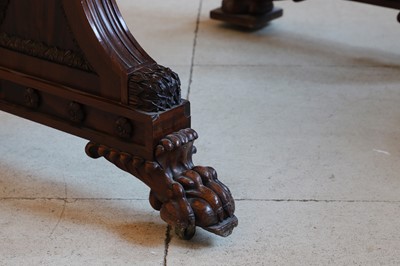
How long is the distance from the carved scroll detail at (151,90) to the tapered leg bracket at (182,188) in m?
0.08

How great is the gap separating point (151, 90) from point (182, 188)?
8.8 inches

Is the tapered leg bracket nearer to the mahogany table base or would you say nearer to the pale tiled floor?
the pale tiled floor

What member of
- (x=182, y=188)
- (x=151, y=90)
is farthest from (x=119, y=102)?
(x=182, y=188)

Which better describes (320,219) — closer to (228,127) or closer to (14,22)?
(228,127)

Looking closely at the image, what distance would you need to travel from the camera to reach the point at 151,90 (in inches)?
72.8

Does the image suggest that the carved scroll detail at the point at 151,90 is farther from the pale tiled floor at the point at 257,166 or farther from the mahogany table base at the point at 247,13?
the mahogany table base at the point at 247,13

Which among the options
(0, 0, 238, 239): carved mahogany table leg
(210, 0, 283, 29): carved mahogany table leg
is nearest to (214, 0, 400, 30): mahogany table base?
(210, 0, 283, 29): carved mahogany table leg

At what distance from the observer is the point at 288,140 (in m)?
2.47

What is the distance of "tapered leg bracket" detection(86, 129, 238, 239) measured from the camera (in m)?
1.85

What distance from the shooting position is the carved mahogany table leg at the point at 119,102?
6.09ft

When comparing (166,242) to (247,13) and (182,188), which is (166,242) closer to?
(182,188)

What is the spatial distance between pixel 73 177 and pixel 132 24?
1.55 metres

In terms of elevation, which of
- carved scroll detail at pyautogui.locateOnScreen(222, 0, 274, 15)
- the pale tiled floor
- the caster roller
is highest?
carved scroll detail at pyautogui.locateOnScreen(222, 0, 274, 15)

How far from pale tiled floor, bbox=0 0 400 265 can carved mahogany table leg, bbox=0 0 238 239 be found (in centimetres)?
11
